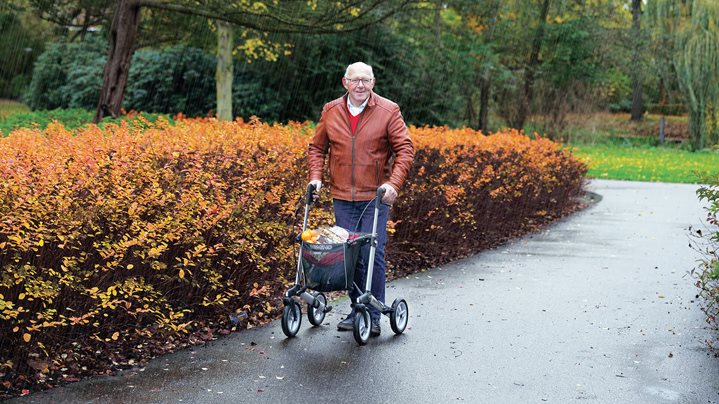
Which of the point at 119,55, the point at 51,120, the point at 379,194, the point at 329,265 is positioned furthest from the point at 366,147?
the point at 119,55

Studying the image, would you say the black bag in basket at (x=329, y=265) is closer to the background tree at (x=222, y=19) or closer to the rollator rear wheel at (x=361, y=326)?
the rollator rear wheel at (x=361, y=326)

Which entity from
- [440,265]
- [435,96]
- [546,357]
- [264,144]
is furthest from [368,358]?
[435,96]

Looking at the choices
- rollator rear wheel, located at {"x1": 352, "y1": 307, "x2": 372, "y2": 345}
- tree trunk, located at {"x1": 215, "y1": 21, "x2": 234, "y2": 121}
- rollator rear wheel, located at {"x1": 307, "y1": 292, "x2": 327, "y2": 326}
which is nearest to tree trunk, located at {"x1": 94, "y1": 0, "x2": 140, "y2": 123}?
tree trunk, located at {"x1": 215, "y1": 21, "x2": 234, "y2": 121}

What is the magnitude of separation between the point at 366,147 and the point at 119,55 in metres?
9.60

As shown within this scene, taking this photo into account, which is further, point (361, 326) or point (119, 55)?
point (119, 55)

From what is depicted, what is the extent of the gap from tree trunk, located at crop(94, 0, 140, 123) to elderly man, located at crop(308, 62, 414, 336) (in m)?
8.95

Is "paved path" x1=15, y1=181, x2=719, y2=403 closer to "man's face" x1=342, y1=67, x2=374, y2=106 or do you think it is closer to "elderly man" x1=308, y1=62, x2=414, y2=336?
"elderly man" x1=308, y1=62, x2=414, y2=336

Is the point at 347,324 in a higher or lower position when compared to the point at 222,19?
lower

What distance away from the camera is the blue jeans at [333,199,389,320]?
20.9 ft

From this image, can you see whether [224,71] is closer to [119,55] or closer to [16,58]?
[119,55]

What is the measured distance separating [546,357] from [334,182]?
180 centimetres

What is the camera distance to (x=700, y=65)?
3669 centimetres

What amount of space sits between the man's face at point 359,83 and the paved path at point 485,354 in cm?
163

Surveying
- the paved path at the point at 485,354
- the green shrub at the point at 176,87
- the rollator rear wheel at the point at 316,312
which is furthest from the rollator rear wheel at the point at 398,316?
the green shrub at the point at 176,87
